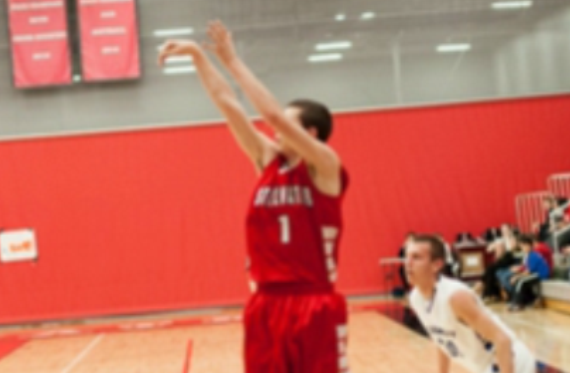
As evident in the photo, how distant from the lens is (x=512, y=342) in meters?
4.64

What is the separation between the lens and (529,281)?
44.4 ft

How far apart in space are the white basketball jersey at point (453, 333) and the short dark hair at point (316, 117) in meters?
1.84

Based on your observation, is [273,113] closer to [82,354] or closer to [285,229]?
[285,229]

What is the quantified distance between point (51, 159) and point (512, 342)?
14118mm

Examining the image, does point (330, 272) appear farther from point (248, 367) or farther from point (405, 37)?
point (405, 37)

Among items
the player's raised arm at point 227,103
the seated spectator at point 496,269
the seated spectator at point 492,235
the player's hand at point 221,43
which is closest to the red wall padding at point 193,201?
the seated spectator at point 492,235

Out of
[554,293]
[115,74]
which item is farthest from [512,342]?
[115,74]

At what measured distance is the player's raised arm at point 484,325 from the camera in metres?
4.31

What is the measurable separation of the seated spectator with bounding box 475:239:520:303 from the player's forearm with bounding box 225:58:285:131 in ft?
40.5

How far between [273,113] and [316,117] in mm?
308

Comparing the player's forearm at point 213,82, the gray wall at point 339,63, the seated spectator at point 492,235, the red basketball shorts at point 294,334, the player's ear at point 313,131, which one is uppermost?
the gray wall at point 339,63

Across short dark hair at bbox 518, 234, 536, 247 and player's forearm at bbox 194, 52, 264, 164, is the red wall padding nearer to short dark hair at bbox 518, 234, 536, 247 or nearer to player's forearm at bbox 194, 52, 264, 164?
short dark hair at bbox 518, 234, 536, 247

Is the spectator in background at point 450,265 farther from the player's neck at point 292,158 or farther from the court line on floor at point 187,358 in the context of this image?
the player's neck at point 292,158

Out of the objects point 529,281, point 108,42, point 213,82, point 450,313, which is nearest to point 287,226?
point 213,82
